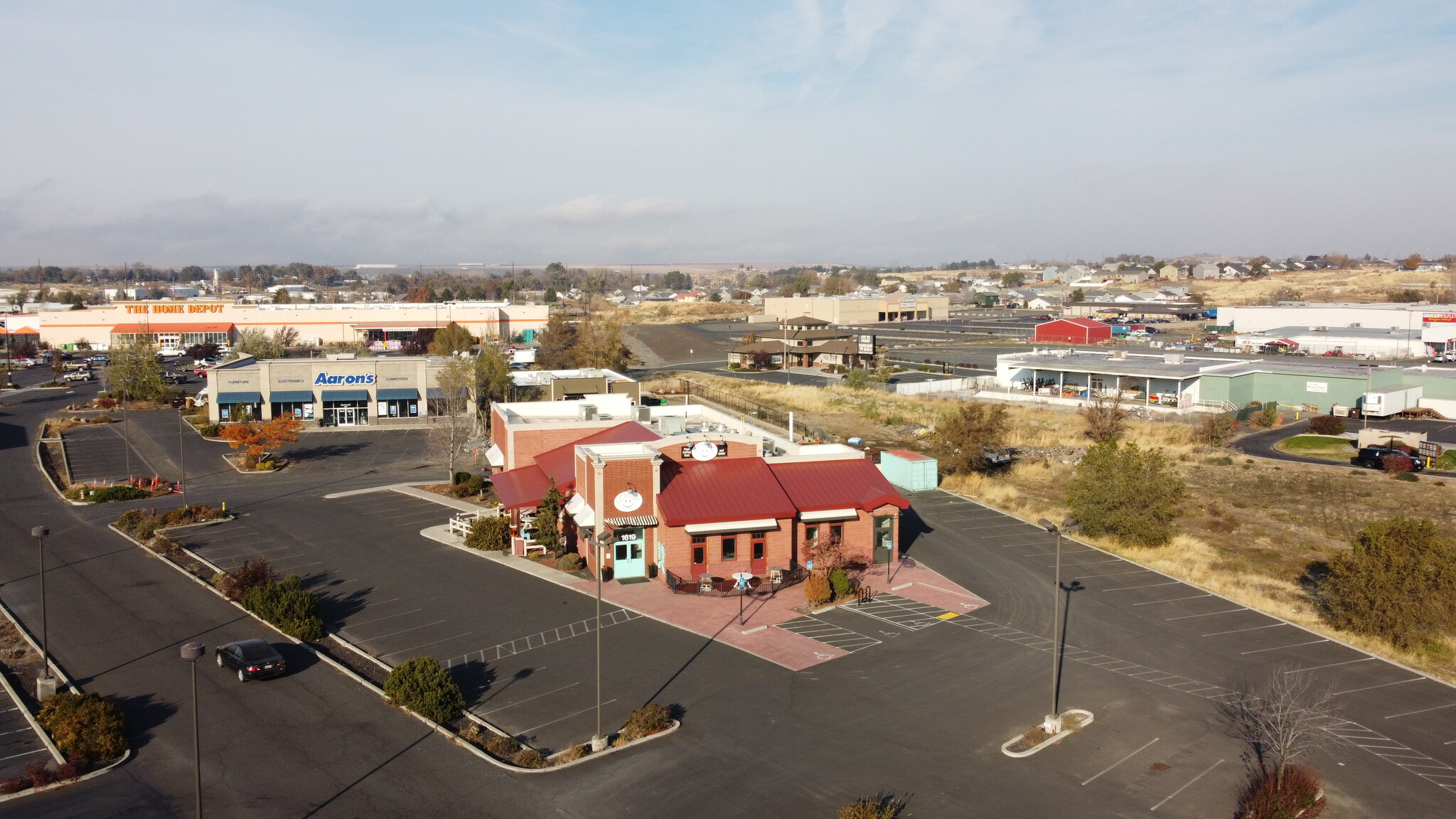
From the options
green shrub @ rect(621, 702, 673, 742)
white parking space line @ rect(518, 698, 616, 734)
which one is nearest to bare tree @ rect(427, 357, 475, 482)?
white parking space line @ rect(518, 698, 616, 734)

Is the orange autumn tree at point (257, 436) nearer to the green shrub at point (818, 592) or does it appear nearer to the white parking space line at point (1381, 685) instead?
the green shrub at point (818, 592)

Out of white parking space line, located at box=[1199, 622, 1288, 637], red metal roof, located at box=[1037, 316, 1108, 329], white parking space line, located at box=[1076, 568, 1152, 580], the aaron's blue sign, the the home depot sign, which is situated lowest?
white parking space line, located at box=[1199, 622, 1288, 637]

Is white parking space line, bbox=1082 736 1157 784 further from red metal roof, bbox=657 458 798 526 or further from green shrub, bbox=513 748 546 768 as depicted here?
red metal roof, bbox=657 458 798 526

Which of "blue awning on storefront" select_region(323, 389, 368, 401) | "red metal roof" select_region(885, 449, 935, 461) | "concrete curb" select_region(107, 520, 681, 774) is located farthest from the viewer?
"blue awning on storefront" select_region(323, 389, 368, 401)

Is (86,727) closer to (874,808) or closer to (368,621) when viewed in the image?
(368,621)

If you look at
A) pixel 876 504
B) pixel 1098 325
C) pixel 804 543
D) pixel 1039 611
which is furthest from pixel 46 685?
pixel 1098 325

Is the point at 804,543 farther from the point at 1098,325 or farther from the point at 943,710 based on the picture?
the point at 1098,325
